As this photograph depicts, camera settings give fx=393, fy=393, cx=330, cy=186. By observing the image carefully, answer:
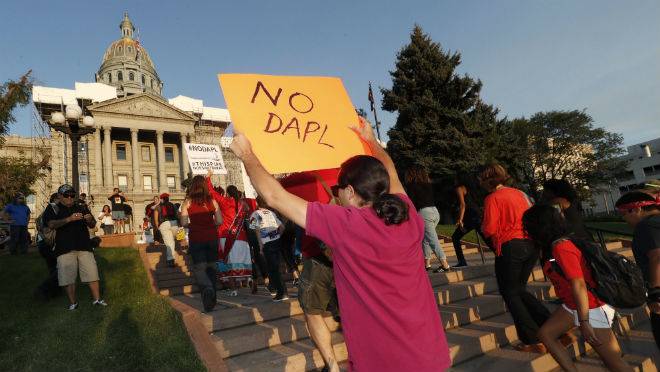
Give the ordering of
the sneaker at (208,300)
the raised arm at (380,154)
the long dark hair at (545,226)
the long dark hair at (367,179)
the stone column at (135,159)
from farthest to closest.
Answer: the stone column at (135,159), the sneaker at (208,300), the long dark hair at (545,226), the raised arm at (380,154), the long dark hair at (367,179)

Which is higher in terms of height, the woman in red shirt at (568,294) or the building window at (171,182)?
the building window at (171,182)

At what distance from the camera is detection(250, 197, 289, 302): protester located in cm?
546

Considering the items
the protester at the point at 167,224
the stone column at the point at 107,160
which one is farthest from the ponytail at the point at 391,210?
the stone column at the point at 107,160

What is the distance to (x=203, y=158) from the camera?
9.73 m

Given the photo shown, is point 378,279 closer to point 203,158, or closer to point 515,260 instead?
point 515,260

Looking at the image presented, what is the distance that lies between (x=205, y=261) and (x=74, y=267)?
2.06 meters

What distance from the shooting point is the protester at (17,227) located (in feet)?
36.1

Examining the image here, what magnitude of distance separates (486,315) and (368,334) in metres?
4.01

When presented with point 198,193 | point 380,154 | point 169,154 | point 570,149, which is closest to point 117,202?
point 198,193

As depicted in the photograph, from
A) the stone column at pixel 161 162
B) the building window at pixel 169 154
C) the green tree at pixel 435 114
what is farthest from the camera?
the building window at pixel 169 154

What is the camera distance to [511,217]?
3727mm

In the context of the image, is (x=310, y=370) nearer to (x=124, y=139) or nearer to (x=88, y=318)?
(x=88, y=318)

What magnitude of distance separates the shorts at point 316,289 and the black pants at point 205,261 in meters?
2.39

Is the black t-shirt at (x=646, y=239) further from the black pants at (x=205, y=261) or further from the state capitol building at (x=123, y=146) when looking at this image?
the state capitol building at (x=123, y=146)
